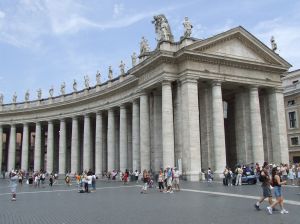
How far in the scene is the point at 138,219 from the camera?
1546cm

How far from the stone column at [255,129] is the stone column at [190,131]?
9.15 m

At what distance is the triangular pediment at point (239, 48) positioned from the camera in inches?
1793

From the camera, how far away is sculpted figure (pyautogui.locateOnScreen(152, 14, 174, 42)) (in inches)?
1816

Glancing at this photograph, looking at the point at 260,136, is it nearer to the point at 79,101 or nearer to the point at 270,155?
the point at 270,155

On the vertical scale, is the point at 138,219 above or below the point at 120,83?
below

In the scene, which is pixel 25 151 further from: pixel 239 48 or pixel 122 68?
pixel 239 48

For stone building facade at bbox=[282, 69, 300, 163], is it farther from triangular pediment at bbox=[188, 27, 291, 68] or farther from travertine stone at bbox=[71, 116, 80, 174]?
travertine stone at bbox=[71, 116, 80, 174]

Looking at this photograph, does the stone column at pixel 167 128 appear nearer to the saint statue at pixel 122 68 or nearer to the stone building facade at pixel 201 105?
the stone building facade at pixel 201 105

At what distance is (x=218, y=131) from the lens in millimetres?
44469

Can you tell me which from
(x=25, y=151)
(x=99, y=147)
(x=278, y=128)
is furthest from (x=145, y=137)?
(x=25, y=151)

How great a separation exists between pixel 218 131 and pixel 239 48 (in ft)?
39.2

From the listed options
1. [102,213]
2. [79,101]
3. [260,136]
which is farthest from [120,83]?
[102,213]

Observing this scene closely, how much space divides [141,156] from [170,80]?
11.0 metres

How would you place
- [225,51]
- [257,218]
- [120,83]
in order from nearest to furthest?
1. [257,218]
2. [225,51]
3. [120,83]
